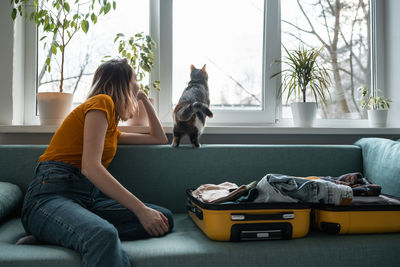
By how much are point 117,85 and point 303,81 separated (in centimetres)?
136

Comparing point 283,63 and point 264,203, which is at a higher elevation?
point 283,63

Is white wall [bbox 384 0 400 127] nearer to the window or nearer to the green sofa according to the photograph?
the window

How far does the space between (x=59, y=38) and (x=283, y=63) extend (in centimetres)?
160

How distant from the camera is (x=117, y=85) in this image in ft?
4.80

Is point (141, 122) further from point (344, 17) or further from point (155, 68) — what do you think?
point (344, 17)

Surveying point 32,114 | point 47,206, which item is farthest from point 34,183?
point 32,114

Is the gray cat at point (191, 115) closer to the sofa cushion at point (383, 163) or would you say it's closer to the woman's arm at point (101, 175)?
the woman's arm at point (101, 175)

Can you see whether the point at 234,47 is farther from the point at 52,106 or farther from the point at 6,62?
the point at 6,62

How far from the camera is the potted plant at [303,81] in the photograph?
2.24 metres

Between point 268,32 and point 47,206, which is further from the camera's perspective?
point 268,32

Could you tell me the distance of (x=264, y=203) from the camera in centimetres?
127

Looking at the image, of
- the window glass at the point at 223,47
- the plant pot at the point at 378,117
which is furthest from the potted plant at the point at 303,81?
the plant pot at the point at 378,117

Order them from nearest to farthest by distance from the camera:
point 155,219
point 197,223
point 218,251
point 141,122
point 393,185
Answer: point 218,251 < point 155,219 < point 197,223 < point 393,185 < point 141,122

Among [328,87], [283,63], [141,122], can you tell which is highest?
[283,63]
